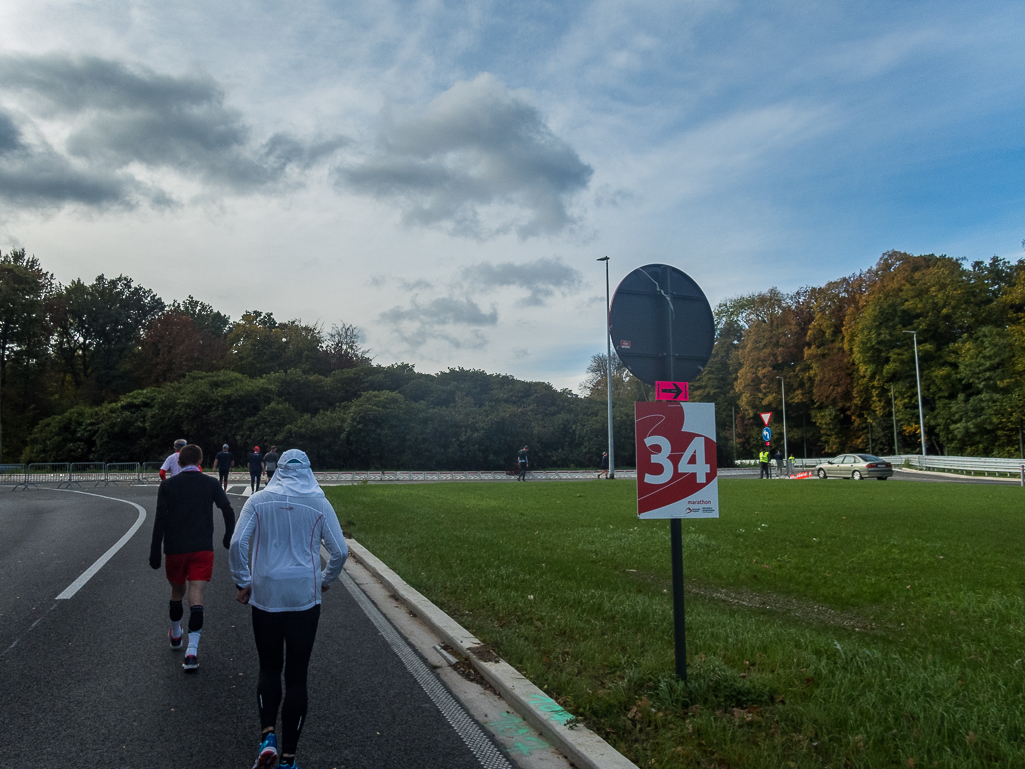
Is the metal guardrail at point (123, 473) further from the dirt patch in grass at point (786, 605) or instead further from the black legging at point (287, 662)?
the black legging at point (287, 662)

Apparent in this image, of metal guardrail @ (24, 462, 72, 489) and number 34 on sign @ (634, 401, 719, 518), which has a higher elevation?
number 34 on sign @ (634, 401, 719, 518)

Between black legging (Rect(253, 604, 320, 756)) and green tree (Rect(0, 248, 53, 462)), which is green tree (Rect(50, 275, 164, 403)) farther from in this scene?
black legging (Rect(253, 604, 320, 756))

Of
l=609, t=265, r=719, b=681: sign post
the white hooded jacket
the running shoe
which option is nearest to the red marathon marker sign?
l=609, t=265, r=719, b=681: sign post

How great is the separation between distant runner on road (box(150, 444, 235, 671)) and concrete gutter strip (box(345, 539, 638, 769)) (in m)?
2.21

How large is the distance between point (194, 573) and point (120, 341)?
7837 cm

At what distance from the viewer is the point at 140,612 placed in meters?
7.58

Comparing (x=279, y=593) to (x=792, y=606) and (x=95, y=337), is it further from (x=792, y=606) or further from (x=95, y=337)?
(x=95, y=337)

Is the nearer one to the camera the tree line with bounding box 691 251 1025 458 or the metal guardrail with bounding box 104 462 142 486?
the metal guardrail with bounding box 104 462 142 486

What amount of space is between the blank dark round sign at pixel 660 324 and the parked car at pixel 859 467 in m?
37.5

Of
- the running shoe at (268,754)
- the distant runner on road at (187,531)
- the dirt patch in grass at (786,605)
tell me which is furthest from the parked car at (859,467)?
the running shoe at (268,754)

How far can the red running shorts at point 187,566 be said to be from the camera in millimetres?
6082

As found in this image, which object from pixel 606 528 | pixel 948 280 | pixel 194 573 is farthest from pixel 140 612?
pixel 948 280

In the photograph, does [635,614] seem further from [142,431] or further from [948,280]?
[948,280]

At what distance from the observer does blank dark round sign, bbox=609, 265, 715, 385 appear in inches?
200
